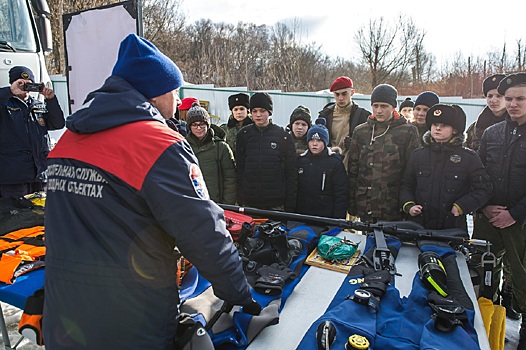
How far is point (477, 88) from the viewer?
76.5ft

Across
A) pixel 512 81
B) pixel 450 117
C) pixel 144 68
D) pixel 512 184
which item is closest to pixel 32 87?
pixel 144 68

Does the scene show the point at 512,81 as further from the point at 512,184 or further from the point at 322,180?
the point at 322,180

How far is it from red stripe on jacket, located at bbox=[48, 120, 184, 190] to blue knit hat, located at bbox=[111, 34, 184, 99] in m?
0.18

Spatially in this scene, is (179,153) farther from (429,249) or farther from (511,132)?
(511,132)

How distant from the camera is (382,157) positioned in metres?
3.13

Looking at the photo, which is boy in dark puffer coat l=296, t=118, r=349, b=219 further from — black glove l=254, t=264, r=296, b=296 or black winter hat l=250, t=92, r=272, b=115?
black glove l=254, t=264, r=296, b=296

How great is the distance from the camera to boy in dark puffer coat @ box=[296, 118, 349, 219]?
10.5 ft

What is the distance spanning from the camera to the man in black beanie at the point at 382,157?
3.11 metres

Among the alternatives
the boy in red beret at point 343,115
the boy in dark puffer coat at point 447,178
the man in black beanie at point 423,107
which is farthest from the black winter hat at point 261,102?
the man in black beanie at point 423,107

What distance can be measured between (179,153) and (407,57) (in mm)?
24300

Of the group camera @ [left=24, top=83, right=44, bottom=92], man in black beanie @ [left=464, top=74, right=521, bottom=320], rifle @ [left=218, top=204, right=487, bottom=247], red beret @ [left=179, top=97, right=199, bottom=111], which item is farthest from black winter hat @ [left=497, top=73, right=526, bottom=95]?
camera @ [left=24, top=83, right=44, bottom=92]

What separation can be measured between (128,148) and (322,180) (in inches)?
89.6

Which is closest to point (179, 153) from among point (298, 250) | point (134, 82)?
point (134, 82)

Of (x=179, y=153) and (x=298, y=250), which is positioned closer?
(x=179, y=153)
